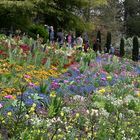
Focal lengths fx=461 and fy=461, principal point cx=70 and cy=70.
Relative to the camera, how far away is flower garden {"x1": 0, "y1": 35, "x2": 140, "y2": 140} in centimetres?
579

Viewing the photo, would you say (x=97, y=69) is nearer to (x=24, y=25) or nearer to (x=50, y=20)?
(x=24, y=25)

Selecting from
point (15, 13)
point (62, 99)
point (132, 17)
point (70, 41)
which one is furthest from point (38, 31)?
point (132, 17)

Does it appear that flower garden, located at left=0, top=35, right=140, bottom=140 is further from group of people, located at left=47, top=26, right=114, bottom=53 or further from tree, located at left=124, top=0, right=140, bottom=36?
tree, located at left=124, top=0, right=140, bottom=36

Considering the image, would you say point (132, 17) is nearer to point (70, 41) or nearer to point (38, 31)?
point (38, 31)

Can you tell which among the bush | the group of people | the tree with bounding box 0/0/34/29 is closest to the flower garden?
the group of people

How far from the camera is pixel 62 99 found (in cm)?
798

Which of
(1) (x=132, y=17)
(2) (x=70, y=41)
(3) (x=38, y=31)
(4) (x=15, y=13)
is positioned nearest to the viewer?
(2) (x=70, y=41)

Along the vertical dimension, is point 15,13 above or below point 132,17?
above

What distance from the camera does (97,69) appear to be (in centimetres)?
1277

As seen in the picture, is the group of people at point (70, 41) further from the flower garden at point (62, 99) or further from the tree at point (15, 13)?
the flower garden at point (62, 99)

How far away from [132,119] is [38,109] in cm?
159

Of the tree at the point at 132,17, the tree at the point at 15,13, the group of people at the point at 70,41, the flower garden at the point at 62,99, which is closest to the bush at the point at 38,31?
the tree at the point at 15,13

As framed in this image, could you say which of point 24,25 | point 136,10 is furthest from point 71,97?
point 136,10

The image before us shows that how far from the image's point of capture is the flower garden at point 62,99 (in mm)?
5793
